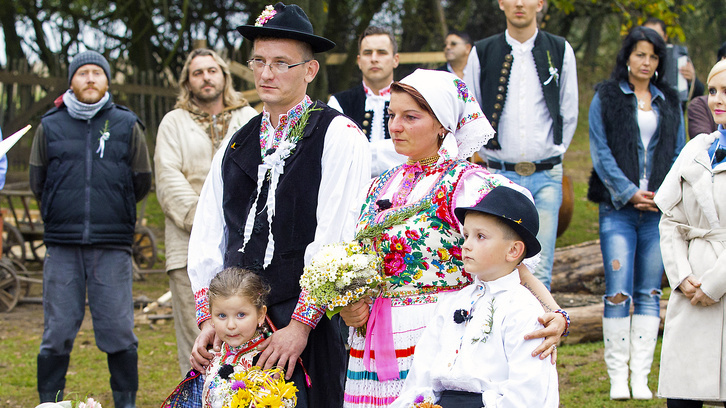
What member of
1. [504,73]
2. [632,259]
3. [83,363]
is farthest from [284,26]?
[83,363]

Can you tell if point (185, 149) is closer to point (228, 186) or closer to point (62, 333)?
point (62, 333)

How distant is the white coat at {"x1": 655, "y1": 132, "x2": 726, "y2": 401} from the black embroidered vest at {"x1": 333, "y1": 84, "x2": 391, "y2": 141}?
194 centimetres

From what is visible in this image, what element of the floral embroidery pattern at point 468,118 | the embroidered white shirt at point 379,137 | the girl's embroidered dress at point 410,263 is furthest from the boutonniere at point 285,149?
the embroidered white shirt at point 379,137

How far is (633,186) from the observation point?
5.23 m

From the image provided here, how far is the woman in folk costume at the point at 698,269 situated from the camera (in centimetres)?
405

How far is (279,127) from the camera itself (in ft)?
11.3

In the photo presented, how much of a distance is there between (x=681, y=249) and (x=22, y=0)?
1184 cm

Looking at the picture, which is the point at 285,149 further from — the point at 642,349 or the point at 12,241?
the point at 12,241

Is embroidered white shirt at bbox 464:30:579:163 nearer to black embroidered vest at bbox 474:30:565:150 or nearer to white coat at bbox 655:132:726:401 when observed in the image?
black embroidered vest at bbox 474:30:565:150

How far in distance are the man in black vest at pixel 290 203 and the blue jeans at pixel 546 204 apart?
6.87ft

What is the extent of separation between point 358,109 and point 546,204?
1.41 meters

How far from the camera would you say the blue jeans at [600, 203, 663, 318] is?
5.25m

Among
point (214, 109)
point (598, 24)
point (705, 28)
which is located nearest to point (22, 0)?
point (214, 109)

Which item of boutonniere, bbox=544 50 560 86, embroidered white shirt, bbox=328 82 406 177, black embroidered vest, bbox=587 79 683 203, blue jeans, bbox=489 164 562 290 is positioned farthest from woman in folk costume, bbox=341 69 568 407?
black embroidered vest, bbox=587 79 683 203
